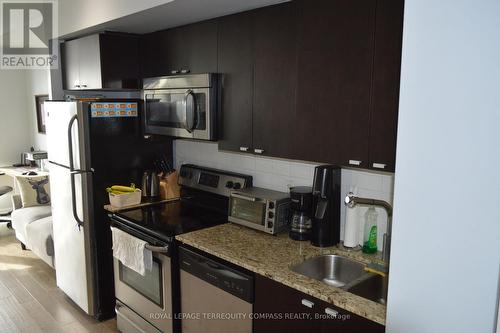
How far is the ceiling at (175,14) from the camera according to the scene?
220 centimetres

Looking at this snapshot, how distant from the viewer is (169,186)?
3254 mm

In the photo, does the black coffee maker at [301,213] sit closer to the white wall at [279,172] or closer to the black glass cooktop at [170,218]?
the white wall at [279,172]

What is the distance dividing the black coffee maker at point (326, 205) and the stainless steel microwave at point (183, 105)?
773 mm

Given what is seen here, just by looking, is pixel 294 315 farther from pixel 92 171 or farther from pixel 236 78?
pixel 92 171

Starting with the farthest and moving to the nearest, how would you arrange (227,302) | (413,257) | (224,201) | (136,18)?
1. (224,201)
2. (136,18)
3. (227,302)
4. (413,257)

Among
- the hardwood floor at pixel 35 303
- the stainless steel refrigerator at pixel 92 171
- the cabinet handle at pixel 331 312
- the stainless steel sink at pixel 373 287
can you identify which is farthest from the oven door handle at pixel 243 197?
the hardwood floor at pixel 35 303

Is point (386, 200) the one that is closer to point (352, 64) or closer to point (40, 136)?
point (352, 64)

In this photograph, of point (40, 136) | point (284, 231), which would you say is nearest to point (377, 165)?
point (284, 231)

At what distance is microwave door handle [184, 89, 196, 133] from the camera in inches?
100

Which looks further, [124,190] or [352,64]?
[124,190]

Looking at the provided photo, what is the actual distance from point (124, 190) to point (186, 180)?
49 cm

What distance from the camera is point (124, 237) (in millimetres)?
2725

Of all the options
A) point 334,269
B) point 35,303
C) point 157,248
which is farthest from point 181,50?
point 35,303

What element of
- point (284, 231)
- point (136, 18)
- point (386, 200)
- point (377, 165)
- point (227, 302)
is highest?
point (136, 18)
